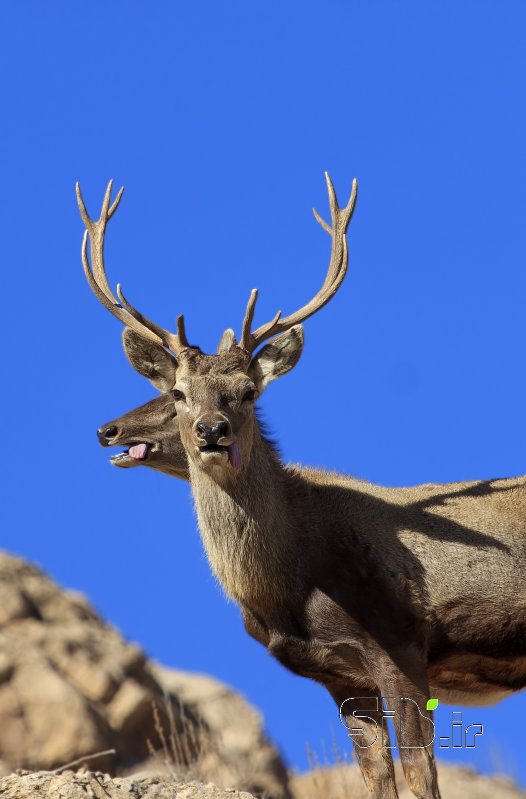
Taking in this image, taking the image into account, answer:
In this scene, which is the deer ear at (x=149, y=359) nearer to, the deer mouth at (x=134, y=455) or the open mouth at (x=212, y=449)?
the open mouth at (x=212, y=449)

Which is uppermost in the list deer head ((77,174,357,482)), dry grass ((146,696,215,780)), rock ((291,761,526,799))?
deer head ((77,174,357,482))

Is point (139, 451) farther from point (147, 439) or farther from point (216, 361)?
point (216, 361)

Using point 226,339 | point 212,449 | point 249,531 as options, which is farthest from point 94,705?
point 212,449

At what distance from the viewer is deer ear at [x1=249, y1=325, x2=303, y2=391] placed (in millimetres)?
9367

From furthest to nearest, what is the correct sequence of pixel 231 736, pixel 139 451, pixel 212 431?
pixel 231 736
pixel 139 451
pixel 212 431

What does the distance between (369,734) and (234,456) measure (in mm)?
1990

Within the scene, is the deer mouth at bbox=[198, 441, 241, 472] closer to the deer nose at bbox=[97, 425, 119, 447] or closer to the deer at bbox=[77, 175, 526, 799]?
the deer at bbox=[77, 175, 526, 799]

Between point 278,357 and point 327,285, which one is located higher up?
point 327,285

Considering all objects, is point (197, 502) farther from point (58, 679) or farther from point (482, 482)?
point (58, 679)

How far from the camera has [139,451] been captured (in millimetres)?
12164

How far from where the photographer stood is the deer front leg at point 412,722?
323 inches

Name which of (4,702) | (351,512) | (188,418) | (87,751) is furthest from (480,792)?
(188,418)

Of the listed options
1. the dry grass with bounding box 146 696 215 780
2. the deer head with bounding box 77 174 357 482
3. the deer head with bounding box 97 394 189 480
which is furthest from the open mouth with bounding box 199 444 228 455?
the deer head with bounding box 97 394 189 480

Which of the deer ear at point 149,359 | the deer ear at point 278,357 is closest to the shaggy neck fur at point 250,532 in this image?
the deer ear at point 278,357
